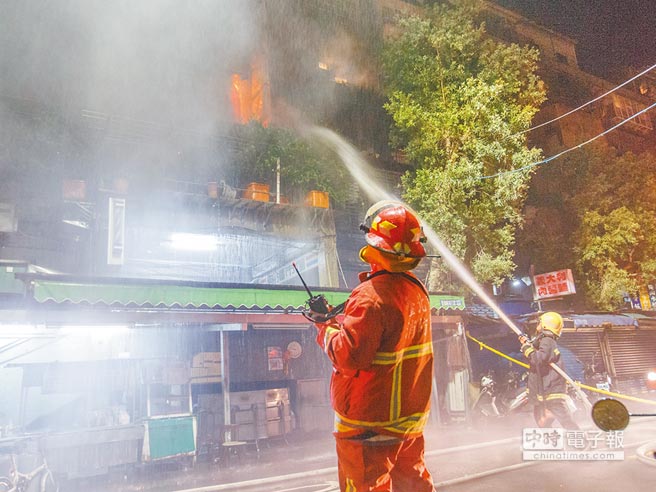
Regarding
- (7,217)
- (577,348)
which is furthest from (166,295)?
(577,348)

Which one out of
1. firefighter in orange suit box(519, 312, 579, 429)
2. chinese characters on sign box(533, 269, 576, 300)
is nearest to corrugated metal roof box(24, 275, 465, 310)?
firefighter in orange suit box(519, 312, 579, 429)

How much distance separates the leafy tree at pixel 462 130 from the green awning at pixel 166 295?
5.25m

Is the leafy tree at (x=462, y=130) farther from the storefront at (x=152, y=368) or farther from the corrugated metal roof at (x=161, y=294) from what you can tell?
the corrugated metal roof at (x=161, y=294)

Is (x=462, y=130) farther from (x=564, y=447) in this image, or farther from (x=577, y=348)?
(x=577, y=348)

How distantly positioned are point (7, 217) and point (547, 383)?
12180mm

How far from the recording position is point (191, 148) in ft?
43.7

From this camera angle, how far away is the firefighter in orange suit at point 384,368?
233 centimetres

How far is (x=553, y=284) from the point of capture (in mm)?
17312

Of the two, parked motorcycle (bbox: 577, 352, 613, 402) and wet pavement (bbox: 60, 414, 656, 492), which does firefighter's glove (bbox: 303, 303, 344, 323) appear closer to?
wet pavement (bbox: 60, 414, 656, 492)

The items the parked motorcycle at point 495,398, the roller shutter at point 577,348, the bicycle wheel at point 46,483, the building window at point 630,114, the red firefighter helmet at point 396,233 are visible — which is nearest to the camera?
the red firefighter helmet at point 396,233

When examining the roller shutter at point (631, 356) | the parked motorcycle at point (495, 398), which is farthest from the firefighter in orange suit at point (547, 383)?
the roller shutter at point (631, 356)

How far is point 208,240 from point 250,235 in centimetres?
128

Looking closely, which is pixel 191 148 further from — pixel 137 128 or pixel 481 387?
pixel 481 387

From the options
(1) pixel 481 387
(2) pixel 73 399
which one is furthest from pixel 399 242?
(1) pixel 481 387
